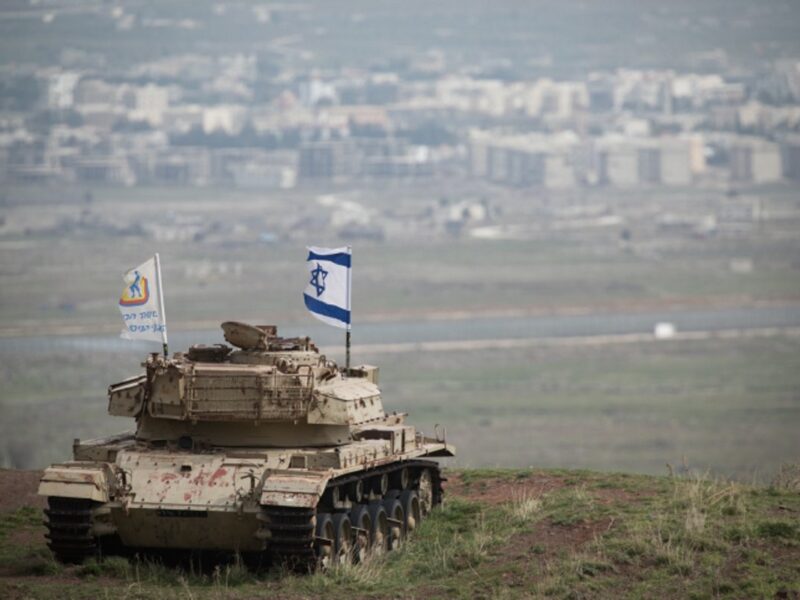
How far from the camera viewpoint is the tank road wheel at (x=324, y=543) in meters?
24.1

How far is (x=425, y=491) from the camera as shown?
28.4 m

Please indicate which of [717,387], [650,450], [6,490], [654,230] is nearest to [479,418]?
[650,450]

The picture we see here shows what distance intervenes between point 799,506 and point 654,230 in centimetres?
17211

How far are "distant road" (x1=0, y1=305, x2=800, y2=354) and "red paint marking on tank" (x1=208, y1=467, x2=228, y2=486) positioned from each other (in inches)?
3697

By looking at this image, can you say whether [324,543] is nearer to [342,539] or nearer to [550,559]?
[342,539]

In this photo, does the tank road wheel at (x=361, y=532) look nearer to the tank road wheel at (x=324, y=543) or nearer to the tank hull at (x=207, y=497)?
the tank hull at (x=207, y=497)

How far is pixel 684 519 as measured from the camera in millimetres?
25547

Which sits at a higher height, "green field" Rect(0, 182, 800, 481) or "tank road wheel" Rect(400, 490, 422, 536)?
"tank road wheel" Rect(400, 490, 422, 536)

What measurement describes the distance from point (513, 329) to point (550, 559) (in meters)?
121

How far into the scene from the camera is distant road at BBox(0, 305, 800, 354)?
404 feet

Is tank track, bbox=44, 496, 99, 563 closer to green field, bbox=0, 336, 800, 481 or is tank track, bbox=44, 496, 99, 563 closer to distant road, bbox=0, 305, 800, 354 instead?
green field, bbox=0, 336, 800, 481

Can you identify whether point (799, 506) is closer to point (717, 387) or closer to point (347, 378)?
point (347, 378)

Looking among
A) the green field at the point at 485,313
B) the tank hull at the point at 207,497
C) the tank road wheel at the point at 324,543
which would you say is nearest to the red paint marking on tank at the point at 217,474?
the tank hull at the point at 207,497

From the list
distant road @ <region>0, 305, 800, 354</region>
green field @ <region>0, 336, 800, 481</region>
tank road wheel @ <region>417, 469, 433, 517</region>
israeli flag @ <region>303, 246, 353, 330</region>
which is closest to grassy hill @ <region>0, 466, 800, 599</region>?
tank road wheel @ <region>417, 469, 433, 517</region>
